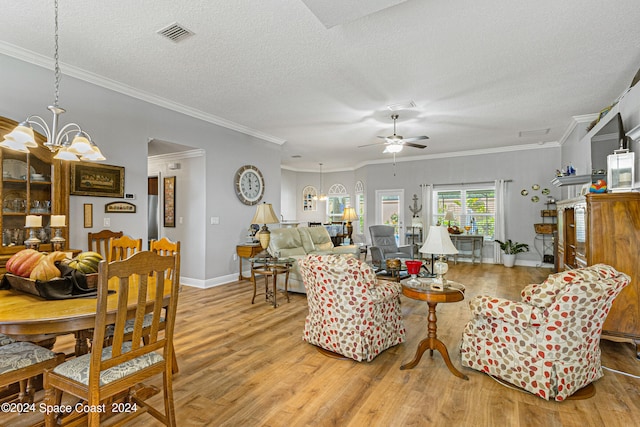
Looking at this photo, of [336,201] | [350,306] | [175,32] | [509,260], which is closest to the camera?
[350,306]

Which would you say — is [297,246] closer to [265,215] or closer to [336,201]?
[265,215]

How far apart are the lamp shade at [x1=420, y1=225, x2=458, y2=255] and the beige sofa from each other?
2.74m

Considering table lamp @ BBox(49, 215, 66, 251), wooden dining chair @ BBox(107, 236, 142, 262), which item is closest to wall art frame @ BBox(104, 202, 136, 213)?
table lamp @ BBox(49, 215, 66, 251)

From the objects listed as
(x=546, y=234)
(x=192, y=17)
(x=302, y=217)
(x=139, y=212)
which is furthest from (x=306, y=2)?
(x=302, y=217)

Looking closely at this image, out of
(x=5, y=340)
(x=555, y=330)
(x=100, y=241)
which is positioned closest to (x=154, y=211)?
(x=100, y=241)

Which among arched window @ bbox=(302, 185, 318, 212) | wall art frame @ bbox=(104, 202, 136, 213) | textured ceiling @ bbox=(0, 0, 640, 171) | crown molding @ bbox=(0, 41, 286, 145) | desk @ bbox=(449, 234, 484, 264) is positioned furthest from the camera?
arched window @ bbox=(302, 185, 318, 212)

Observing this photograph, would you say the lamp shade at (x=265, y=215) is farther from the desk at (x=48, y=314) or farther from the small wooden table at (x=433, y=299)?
the desk at (x=48, y=314)

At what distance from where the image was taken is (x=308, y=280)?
9.96ft

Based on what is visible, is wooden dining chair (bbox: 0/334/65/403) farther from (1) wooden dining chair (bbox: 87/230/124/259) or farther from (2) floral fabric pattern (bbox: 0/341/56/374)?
(1) wooden dining chair (bbox: 87/230/124/259)

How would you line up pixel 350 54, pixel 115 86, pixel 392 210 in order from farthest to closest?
pixel 392 210 < pixel 115 86 < pixel 350 54

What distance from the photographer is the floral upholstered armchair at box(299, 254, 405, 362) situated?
2709mm

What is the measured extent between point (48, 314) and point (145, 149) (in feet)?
11.4

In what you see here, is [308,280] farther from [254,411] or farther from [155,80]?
[155,80]

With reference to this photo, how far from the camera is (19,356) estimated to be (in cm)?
173
